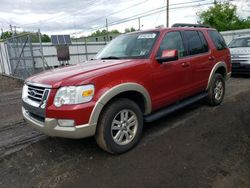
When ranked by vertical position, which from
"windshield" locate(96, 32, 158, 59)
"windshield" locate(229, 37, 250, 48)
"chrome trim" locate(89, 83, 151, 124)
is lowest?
"chrome trim" locate(89, 83, 151, 124)

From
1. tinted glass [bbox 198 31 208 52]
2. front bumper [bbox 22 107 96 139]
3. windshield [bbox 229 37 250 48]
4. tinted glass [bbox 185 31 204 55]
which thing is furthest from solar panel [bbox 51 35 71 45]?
front bumper [bbox 22 107 96 139]

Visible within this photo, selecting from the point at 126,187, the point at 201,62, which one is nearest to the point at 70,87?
the point at 126,187

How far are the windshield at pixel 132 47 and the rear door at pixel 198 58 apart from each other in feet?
3.16

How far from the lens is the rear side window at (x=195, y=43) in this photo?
4.56 metres

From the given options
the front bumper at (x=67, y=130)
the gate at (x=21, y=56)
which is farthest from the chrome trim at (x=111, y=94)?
the gate at (x=21, y=56)

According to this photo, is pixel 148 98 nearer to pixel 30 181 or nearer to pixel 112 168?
pixel 112 168

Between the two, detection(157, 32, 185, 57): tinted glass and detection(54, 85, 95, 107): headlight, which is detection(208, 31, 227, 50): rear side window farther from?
detection(54, 85, 95, 107): headlight

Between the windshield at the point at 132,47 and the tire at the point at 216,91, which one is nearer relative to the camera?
the windshield at the point at 132,47

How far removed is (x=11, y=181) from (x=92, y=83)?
1.64m

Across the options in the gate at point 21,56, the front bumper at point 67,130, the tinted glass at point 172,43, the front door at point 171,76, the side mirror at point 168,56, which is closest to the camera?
the front bumper at point 67,130

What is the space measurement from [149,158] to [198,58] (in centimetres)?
246

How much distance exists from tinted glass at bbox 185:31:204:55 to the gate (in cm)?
896

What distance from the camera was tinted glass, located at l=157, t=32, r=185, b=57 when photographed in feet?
12.8

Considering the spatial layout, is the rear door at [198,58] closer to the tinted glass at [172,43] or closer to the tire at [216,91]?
the tinted glass at [172,43]
